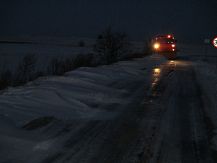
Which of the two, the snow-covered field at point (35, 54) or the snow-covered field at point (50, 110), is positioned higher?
the snow-covered field at point (50, 110)

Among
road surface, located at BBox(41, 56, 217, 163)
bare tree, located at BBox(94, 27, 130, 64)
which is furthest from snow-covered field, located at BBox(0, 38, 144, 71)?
road surface, located at BBox(41, 56, 217, 163)

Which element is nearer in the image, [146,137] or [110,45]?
[146,137]

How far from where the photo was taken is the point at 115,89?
47.5ft

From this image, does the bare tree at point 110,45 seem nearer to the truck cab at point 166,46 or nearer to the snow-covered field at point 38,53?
the snow-covered field at point 38,53

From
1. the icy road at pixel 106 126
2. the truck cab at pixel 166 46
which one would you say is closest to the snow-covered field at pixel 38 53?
the truck cab at pixel 166 46

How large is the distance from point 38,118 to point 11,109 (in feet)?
2.92

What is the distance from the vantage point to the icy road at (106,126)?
6.34 metres

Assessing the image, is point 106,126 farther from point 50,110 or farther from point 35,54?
point 35,54

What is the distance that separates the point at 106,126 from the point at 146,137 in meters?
1.15

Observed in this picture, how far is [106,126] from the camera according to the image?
27.6 ft

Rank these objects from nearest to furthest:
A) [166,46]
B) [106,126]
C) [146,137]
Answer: [146,137]
[106,126]
[166,46]

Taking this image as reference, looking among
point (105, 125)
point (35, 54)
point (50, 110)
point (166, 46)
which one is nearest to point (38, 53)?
point (35, 54)

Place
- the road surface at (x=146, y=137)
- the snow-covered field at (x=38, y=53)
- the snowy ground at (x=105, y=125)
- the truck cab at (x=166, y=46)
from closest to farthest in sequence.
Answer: the road surface at (x=146, y=137) < the snowy ground at (x=105, y=125) < the truck cab at (x=166, y=46) < the snow-covered field at (x=38, y=53)

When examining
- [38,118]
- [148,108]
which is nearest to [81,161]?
[38,118]
